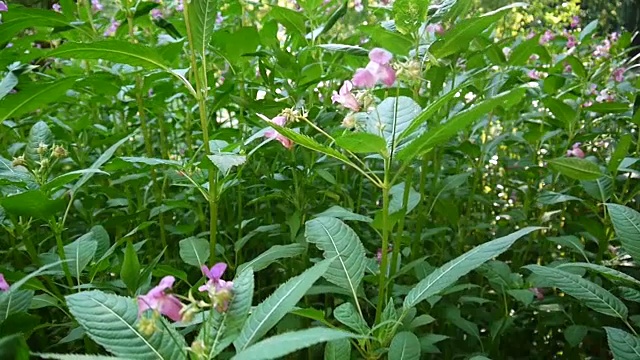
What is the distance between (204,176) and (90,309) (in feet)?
2.05

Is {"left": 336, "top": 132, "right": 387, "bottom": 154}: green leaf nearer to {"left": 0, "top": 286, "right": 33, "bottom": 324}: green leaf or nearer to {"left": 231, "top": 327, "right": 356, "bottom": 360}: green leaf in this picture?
{"left": 231, "top": 327, "right": 356, "bottom": 360}: green leaf

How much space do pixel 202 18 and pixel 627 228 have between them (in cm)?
88

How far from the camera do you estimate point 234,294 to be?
848mm

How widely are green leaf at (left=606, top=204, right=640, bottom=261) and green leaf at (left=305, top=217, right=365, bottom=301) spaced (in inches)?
18.4

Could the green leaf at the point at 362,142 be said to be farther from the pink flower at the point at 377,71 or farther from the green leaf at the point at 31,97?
the green leaf at the point at 31,97

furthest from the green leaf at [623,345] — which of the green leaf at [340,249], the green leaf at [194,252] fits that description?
the green leaf at [194,252]

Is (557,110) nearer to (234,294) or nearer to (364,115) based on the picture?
(364,115)

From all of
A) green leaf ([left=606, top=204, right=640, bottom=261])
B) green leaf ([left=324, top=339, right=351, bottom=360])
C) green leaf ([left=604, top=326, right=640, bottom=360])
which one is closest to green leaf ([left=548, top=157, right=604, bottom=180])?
green leaf ([left=606, top=204, right=640, bottom=261])

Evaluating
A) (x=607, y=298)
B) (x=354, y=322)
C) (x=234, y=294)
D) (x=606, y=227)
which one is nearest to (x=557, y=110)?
(x=606, y=227)

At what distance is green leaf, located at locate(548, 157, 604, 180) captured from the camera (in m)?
1.48

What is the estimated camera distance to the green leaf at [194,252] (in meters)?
1.32

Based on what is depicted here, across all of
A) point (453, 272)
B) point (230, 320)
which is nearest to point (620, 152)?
point (453, 272)

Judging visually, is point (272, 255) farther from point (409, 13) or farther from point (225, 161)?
point (409, 13)

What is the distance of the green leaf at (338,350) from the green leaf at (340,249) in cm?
10
